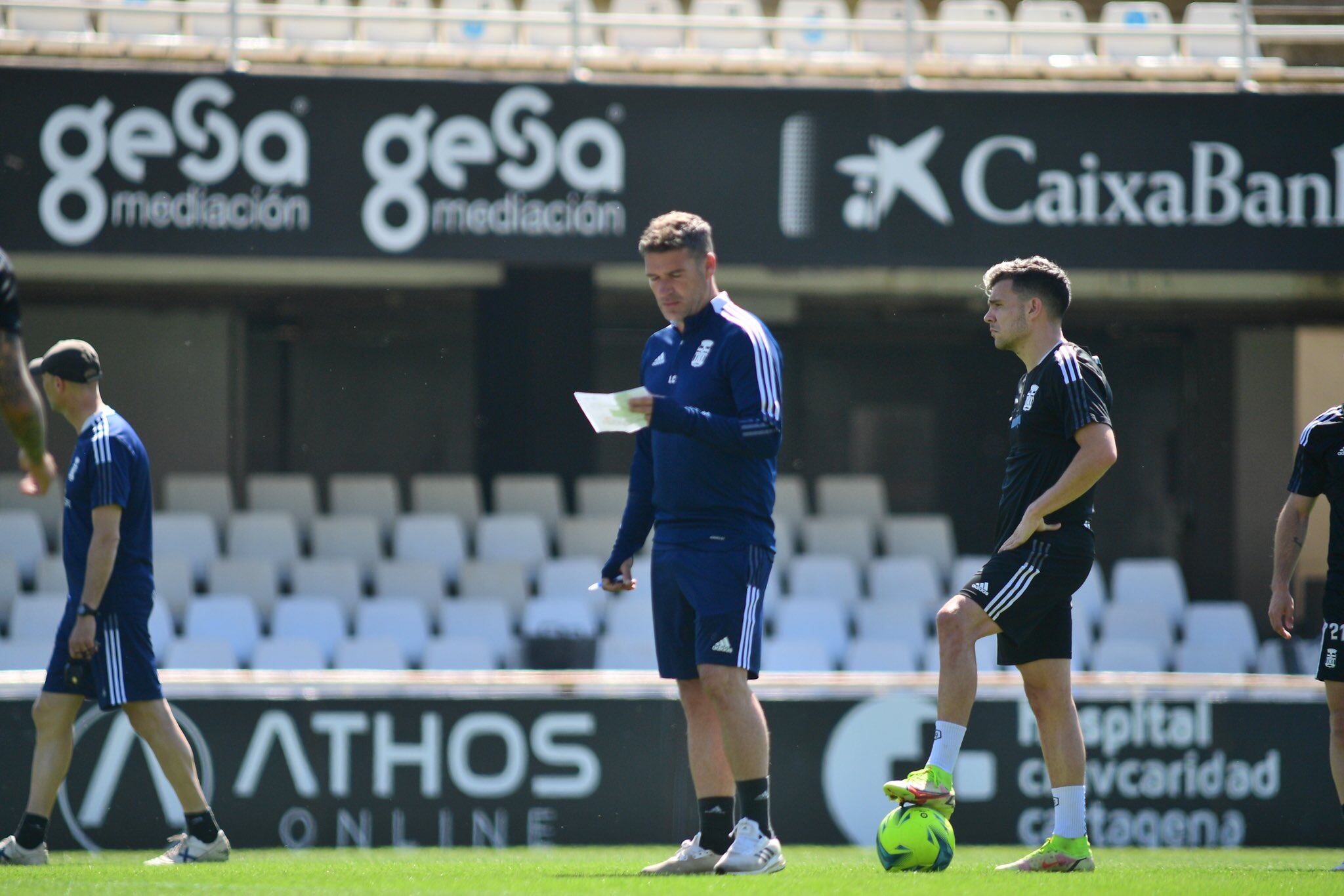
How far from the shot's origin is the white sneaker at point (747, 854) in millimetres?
4371

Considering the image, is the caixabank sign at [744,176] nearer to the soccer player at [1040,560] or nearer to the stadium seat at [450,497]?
the stadium seat at [450,497]

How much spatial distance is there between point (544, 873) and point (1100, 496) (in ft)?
30.2

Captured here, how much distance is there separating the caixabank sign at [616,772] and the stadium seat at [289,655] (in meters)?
2.15

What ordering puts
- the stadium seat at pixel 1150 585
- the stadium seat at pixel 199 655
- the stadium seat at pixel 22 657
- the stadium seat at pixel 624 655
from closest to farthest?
the stadium seat at pixel 22 657
the stadium seat at pixel 199 655
the stadium seat at pixel 624 655
the stadium seat at pixel 1150 585

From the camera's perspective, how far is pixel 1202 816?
23.4ft

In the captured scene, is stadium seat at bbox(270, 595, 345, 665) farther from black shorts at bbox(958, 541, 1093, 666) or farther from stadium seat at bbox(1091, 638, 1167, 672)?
black shorts at bbox(958, 541, 1093, 666)

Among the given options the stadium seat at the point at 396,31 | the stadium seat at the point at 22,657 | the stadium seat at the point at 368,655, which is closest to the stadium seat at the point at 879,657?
the stadium seat at the point at 368,655

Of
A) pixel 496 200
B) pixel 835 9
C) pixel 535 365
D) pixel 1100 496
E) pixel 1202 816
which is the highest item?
pixel 835 9

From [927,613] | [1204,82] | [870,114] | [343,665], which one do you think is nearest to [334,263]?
[343,665]

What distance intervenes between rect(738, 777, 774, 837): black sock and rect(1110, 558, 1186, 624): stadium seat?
22.0 feet

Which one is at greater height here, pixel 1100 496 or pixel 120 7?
pixel 120 7

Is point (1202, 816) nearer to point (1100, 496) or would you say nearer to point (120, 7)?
point (1100, 496)

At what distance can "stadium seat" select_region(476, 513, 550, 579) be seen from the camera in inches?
415

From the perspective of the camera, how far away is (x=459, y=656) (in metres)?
9.13
